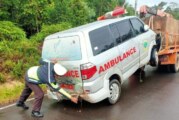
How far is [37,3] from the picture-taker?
601 inches

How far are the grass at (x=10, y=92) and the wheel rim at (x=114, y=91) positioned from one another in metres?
3.00

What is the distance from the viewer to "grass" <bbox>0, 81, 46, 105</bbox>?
8.23 meters

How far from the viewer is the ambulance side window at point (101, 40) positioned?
6605 millimetres

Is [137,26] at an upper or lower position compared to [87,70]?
upper

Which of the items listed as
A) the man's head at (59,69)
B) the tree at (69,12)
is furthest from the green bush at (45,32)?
the man's head at (59,69)

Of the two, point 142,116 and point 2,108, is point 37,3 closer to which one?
point 2,108

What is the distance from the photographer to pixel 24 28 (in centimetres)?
1562

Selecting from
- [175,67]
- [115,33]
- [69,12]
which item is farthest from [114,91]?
[69,12]

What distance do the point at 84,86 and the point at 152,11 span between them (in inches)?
203

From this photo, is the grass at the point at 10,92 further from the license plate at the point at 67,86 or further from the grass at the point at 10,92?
the license plate at the point at 67,86

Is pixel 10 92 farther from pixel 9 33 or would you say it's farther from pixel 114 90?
pixel 9 33

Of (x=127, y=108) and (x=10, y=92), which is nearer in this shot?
(x=127, y=108)

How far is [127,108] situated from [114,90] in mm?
578

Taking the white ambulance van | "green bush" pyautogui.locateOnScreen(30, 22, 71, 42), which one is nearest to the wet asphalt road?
the white ambulance van
